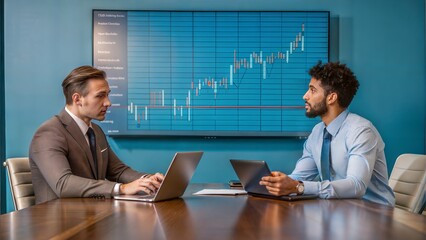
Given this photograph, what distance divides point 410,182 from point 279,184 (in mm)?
1186

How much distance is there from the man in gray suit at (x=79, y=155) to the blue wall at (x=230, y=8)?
1170 millimetres

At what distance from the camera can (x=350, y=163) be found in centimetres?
247

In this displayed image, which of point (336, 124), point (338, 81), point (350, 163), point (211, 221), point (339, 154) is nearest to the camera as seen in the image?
point (211, 221)

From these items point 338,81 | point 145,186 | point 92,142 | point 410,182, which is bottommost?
point 410,182

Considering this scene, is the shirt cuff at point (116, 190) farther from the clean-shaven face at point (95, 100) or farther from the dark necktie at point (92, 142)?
the clean-shaven face at point (95, 100)

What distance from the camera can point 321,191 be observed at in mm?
2285

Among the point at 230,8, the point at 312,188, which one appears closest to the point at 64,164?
the point at 312,188

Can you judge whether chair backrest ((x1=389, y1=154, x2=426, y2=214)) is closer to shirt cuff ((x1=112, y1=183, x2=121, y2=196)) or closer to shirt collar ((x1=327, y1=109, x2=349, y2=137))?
shirt collar ((x1=327, y1=109, x2=349, y2=137))

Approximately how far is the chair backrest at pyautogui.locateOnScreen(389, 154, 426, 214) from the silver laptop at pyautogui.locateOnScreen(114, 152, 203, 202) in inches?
51.7

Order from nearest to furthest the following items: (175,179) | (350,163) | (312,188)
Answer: (175,179), (312,188), (350,163)

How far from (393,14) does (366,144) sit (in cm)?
185

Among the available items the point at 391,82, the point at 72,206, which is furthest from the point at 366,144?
the point at 391,82

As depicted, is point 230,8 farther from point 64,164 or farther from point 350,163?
point 64,164

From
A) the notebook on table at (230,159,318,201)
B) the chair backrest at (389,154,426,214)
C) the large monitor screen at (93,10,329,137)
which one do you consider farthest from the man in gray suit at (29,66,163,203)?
the chair backrest at (389,154,426,214)
